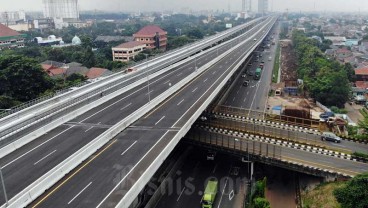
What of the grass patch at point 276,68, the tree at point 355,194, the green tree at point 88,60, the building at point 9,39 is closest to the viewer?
the tree at point 355,194

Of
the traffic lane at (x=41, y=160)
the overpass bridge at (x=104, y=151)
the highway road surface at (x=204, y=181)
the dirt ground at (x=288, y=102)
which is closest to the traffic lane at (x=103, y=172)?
the overpass bridge at (x=104, y=151)

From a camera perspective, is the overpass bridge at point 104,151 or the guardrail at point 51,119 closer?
the overpass bridge at point 104,151

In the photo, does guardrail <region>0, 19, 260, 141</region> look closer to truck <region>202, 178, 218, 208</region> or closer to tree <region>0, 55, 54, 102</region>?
tree <region>0, 55, 54, 102</region>

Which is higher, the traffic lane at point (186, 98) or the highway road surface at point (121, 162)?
the traffic lane at point (186, 98)

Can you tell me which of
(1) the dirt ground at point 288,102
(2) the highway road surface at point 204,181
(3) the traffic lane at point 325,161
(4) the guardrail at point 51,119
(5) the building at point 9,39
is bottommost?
(2) the highway road surface at point 204,181

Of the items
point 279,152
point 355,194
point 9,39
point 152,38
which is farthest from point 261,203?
point 9,39

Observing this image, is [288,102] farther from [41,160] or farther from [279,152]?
[41,160]

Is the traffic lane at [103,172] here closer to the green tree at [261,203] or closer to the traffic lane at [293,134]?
the green tree at [261,203]

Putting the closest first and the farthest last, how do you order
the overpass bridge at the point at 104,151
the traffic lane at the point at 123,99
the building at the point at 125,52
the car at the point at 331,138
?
1. the overpass bridge at the point at 104,151
2. the traffic lane at the point at 123,99
3. the car at the point at 331,138
4. the building at the point at 125,52
